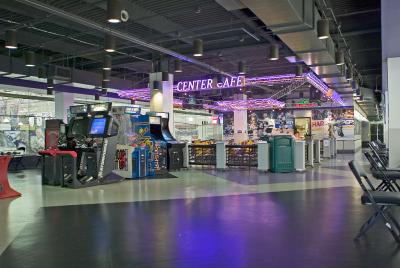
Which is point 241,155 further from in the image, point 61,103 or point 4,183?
point 61,103

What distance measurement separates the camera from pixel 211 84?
15586mm

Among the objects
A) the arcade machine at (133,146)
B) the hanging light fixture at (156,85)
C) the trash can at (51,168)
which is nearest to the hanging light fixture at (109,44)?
the arcade machine at (133,146)

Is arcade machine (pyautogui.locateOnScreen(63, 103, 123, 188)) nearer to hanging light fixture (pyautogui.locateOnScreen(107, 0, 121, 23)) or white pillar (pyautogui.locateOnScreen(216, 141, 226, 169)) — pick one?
hanging light fixture (pyautogui.locateOnScreen(107, 0, 121, 23))

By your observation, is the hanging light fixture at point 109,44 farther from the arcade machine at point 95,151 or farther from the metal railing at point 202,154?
the metal railing at point 202,154

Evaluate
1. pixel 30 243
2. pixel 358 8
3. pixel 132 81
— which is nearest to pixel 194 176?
pixel 358 8

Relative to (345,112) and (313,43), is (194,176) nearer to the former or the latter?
(313,43)

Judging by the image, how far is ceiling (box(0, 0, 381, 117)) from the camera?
9.26m

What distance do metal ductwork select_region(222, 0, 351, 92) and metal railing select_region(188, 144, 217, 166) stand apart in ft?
15.5

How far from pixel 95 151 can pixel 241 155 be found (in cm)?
575

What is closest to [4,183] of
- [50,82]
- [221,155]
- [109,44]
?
[109,44]

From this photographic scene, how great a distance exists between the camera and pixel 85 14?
9.66 metres


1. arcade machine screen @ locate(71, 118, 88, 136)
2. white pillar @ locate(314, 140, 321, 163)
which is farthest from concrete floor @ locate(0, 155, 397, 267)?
white pillar @ locate(314, 140, 321, 163)

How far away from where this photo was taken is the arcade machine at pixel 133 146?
10812 millimetres

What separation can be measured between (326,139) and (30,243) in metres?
17.1
